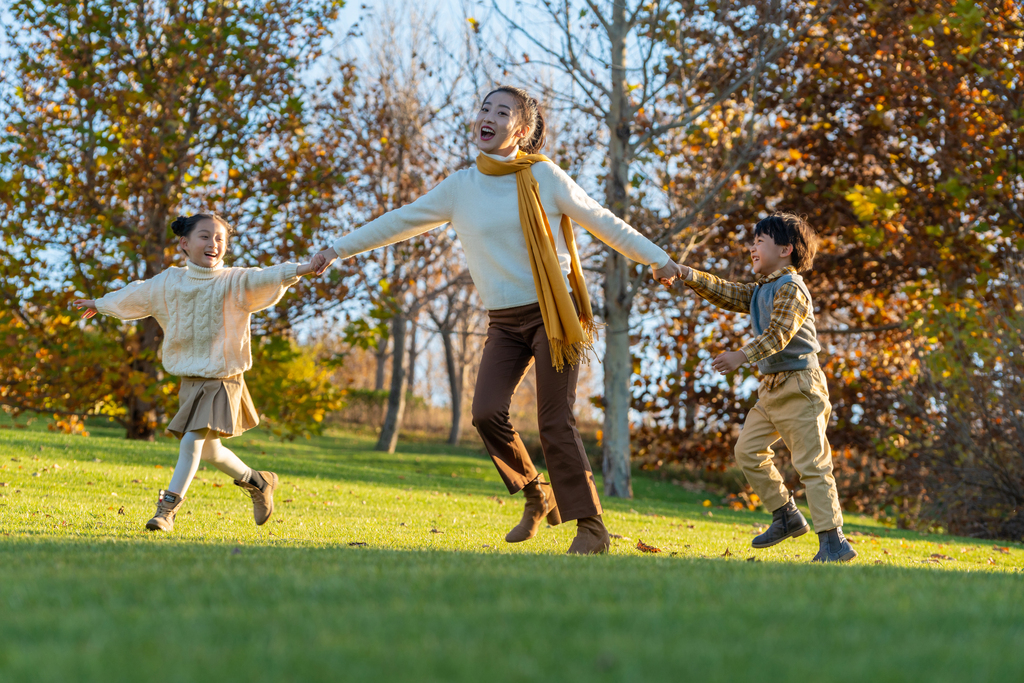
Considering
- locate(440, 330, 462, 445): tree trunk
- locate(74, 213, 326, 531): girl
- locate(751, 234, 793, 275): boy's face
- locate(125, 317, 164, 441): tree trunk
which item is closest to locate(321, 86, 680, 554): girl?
locate(751, 234, 793, 275): boy's face

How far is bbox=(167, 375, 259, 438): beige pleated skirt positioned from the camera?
16.6ft

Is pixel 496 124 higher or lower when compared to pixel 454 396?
higher

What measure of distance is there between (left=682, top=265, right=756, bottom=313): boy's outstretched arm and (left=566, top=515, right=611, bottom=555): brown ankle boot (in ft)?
5.30

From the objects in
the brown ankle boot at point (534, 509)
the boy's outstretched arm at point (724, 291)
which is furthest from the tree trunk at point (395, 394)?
the brown ankle boot at point (534, 509)

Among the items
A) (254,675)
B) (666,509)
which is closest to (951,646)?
(254,675)

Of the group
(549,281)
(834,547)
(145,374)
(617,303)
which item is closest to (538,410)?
(549,281)

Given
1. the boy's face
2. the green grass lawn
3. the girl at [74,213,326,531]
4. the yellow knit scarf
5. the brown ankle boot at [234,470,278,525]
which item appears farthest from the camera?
the brown ankle boot at [234,470,278,525]

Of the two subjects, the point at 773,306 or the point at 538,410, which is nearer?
the point at 538,410

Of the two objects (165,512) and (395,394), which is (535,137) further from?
(395,394)

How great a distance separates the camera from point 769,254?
206 inches

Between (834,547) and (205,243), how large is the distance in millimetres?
4021

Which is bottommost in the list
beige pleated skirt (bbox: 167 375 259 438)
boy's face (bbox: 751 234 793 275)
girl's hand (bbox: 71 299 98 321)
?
beige pleated skirt (bbox: 167 375 259 438)

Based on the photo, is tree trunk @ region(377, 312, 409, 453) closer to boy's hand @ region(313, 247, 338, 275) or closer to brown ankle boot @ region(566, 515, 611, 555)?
boy's hand @ region(313, 247, 338, 275)

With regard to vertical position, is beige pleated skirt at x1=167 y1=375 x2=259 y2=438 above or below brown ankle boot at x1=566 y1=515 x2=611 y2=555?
above
